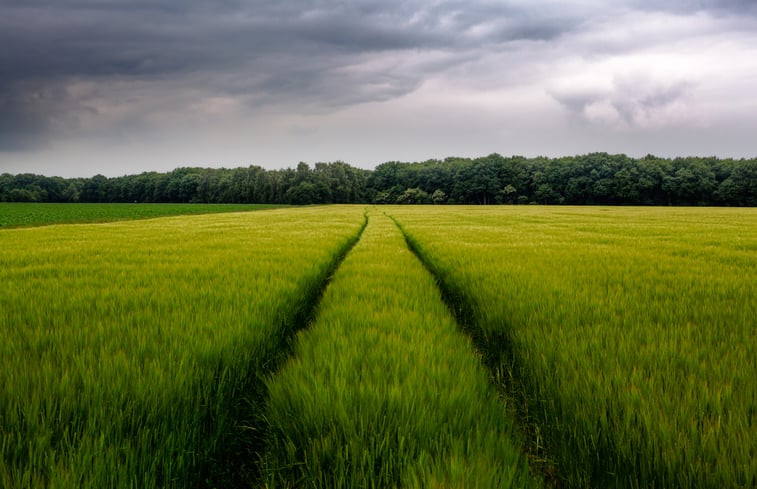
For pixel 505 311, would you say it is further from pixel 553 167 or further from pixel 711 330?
pixel 553 167

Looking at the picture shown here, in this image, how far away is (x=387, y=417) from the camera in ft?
5.85

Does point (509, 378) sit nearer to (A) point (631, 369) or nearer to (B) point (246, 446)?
(A) point (631, 369)

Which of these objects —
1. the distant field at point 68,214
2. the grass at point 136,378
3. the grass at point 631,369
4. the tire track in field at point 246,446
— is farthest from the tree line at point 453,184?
the tire track in field at point 246,446

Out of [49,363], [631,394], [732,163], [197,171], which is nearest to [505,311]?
[631,394]

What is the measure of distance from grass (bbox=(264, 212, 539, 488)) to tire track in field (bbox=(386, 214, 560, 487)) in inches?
6.8

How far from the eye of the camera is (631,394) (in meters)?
1.77

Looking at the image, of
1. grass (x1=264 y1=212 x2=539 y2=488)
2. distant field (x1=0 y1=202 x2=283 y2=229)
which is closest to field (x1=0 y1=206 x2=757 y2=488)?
grass (x1=264 y1=212 x2=539 y2=488)

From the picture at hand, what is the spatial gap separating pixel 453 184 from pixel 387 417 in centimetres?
11719

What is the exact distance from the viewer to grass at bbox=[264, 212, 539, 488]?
4.71 feet

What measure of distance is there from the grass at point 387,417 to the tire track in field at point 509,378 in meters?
0.17

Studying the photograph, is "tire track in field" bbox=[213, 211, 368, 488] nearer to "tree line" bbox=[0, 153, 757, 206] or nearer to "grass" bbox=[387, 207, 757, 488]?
"grass" bbox=[387, 207, 757, 488]

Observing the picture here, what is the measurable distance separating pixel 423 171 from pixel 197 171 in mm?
100716

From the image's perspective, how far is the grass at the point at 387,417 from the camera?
1.44m

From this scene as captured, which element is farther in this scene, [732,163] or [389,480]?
[732,163]
